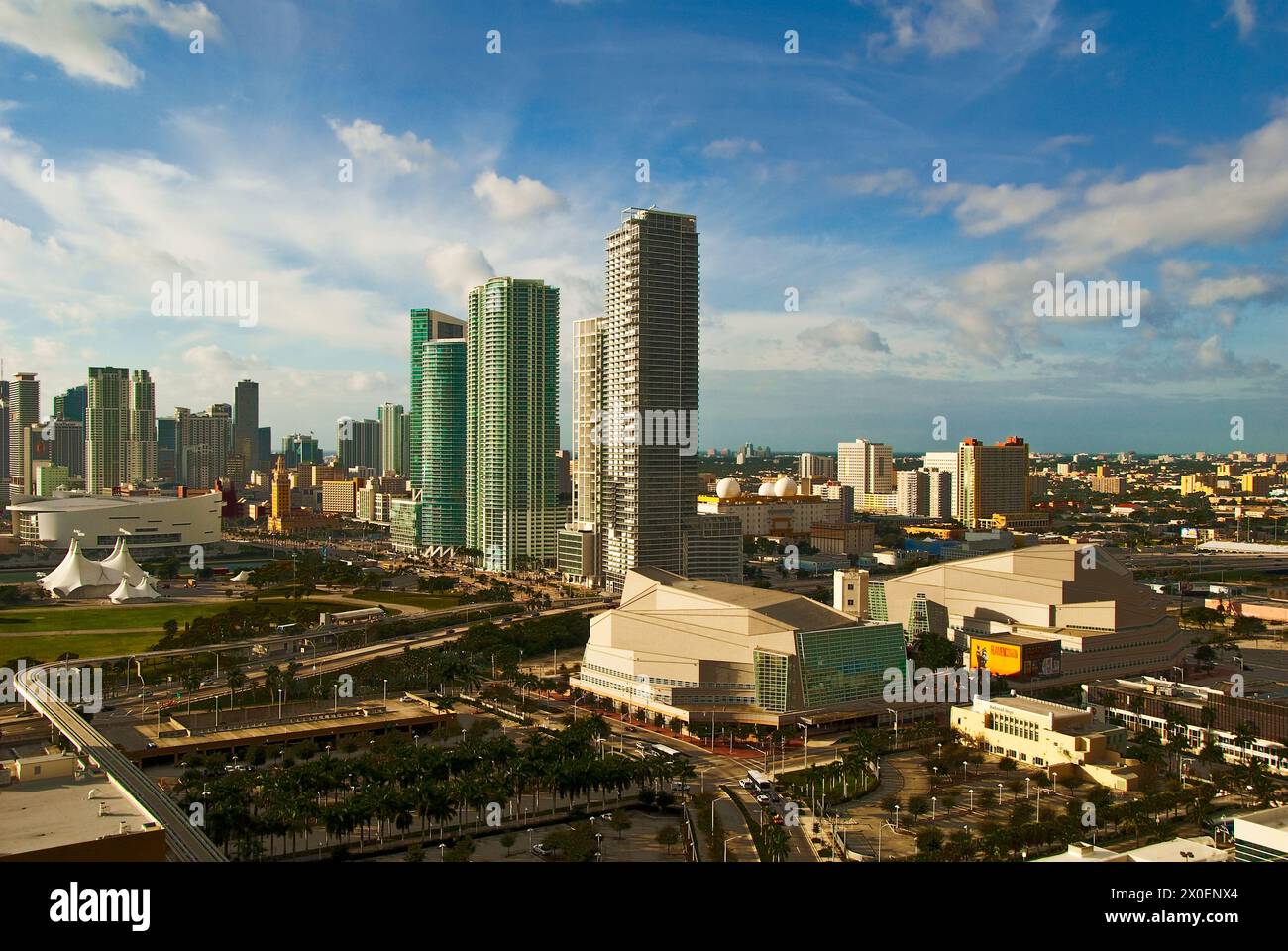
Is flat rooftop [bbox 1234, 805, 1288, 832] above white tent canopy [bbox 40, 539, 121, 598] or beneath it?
A: above

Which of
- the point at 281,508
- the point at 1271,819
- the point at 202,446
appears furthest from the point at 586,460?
the point at 202,446

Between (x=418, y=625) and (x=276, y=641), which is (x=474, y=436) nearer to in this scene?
(x=418, y=625)

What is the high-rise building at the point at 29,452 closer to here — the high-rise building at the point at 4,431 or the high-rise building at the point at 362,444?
the high-rise building at the point at 4,431

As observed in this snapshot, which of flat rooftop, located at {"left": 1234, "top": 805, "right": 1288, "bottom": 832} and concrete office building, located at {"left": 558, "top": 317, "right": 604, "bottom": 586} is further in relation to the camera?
concrete office building, located at {"left": 558, "top": 317, "right": 604, "bottom": 586}

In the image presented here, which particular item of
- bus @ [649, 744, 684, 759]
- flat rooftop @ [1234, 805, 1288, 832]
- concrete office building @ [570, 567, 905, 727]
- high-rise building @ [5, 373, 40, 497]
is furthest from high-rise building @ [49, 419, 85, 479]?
flat rooftop @ [1234, 805, 1288, 832]

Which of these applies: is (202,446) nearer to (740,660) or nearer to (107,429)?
(107,429)

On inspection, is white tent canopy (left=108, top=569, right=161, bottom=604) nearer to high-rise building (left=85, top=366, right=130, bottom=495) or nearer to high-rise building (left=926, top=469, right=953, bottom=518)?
high-rise building (left=85, top=366, right=130, bottom=495)

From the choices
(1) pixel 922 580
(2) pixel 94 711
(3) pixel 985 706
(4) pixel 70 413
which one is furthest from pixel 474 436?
(4) pixel 70 413

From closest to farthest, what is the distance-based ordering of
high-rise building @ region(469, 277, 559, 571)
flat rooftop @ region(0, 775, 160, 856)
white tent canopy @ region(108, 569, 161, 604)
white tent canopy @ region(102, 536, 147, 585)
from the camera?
flat rooftop @ region(0, 775, 160, 856) → white tent canopy @ region(108, 569, 161, 604) → white tent canopy @ region(102, 536, 147, 585) → high-rise building @ region(469, 277, 559, 571)
